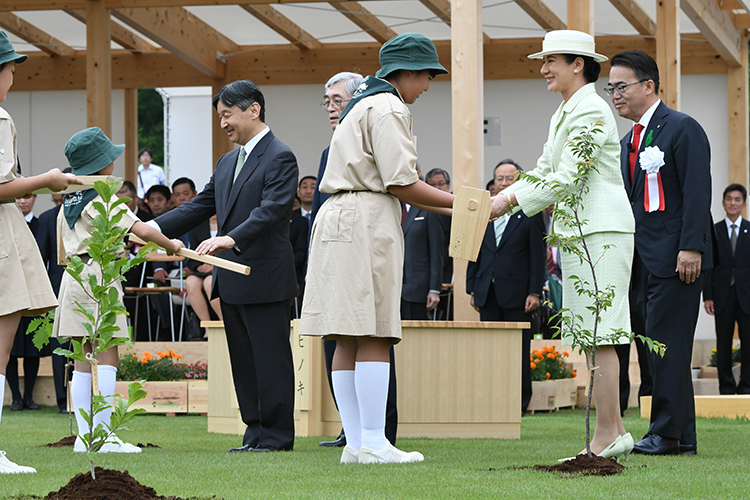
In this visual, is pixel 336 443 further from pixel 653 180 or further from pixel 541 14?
pixel 541 14

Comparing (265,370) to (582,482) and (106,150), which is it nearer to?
(106,150)

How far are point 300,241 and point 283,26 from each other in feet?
16.3

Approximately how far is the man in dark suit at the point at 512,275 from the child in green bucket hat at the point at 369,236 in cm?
331

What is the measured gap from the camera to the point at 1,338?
12.6ft

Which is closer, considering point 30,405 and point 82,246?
point 82,246

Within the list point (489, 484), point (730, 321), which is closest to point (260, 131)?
point (489, 484)

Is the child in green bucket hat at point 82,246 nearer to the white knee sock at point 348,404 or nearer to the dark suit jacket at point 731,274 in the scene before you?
the white knee sock at point 348,404

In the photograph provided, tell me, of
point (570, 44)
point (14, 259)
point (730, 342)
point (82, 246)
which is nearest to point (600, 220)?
point (570, 44)

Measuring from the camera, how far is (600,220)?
392cm

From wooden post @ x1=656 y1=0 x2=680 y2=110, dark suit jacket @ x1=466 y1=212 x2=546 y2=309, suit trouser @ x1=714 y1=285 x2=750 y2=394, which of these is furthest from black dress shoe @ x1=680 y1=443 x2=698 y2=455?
wooden post @ x1=656 y1=0 x2=680 y2=110

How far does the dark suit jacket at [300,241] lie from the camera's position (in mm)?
9373

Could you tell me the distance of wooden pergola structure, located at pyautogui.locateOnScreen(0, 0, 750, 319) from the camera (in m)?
10.5

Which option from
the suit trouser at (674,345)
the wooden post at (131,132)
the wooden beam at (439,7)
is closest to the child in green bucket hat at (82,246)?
the suit trouser at (674,345)

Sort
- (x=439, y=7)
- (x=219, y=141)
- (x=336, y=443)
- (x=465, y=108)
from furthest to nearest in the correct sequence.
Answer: (x=219, y=141), (x=439, y=7), (x=465, y=108), (x=336, y=443)
